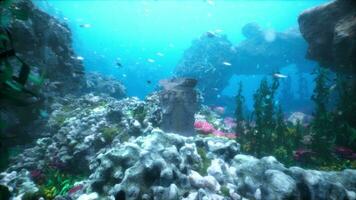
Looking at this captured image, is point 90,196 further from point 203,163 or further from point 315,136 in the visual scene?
point 315,136

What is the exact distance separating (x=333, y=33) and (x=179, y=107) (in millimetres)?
8465

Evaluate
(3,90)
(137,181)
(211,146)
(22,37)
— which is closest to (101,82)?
(22,37)

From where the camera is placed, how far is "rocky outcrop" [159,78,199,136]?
959 centimetres

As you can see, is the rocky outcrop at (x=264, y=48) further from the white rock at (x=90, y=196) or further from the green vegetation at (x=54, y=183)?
the white rock at (x=90, y=196)

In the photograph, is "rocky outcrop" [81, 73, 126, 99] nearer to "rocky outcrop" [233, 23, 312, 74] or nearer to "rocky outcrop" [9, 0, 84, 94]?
"rocky outcrop" [9, 0, 84, 94]

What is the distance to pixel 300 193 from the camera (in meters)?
5.46

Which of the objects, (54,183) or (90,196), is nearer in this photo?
(90,196)

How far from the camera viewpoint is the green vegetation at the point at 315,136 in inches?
363

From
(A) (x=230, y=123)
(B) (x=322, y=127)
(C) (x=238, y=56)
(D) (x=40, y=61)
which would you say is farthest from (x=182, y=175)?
(C) (x=238, y=56)

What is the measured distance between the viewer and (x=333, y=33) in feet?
40.7

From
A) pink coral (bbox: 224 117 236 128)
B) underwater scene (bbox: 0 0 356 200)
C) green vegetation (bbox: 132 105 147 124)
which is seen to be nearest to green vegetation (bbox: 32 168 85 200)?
underwater scene (bbox: 0 0 356 200)

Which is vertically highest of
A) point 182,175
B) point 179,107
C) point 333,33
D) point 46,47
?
point 333,33

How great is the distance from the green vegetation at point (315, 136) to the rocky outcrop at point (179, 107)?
214 centimetres

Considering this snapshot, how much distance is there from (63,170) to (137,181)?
4635 millimetres
